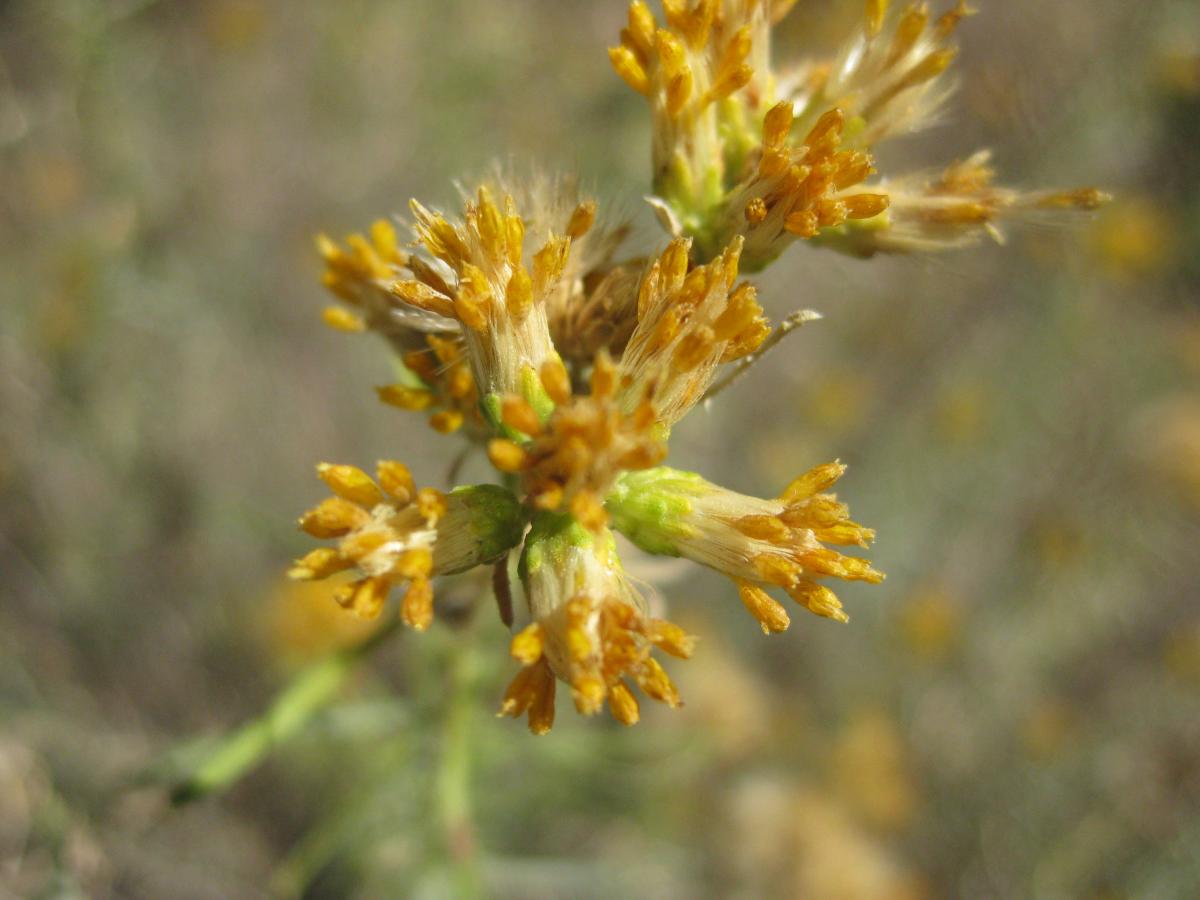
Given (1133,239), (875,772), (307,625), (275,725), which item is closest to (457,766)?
(275,725)

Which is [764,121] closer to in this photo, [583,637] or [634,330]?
[634,330]

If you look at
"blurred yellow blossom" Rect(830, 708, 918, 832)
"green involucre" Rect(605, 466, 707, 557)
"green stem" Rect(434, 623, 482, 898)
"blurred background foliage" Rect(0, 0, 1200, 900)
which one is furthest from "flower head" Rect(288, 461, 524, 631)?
"blurred yellow blossom" Rect(830, 708, 918, 832)

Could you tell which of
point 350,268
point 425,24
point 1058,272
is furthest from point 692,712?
point 425,24

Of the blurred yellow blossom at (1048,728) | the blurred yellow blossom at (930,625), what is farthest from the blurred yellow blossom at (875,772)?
the blurred yellow blossom at (1048,728)

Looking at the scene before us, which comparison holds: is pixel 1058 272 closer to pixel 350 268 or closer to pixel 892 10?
pixel 892 10

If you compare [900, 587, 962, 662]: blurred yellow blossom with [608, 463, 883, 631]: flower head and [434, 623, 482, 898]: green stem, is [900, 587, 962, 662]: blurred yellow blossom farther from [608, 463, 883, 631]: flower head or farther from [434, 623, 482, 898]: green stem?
[608, 463, 883, 631]: flower head

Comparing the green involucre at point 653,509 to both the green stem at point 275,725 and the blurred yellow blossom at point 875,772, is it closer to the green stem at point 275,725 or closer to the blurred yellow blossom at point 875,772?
the green stem at point 275,725

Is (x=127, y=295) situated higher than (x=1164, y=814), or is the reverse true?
(x=127, y=295)
